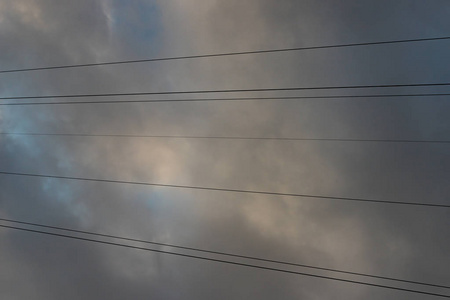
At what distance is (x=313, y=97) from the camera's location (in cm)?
1585

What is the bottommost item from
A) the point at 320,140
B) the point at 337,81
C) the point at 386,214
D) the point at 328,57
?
the point at 386,214

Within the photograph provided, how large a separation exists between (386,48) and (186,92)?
31.1 ft

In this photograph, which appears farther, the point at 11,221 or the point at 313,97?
the point at 11,221

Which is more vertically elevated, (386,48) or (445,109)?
(386,48)

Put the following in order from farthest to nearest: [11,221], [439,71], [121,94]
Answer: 1. [11,221]
2. [121,94]
3. [439,71]

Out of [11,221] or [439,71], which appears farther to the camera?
[11,221]

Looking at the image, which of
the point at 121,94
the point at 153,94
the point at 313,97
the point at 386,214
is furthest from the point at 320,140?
the point at 121,94

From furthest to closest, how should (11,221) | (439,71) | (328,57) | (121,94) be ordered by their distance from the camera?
(11,221), (121,94), (328,57), (439,71)

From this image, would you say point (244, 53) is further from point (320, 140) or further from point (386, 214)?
point (386, 214)

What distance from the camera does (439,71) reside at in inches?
595

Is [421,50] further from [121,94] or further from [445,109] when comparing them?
[121,94]

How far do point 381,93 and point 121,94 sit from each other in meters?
12.6

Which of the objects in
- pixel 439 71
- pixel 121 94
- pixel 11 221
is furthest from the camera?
pixel 11 221

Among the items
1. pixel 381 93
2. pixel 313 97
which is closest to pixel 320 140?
pixel 313 97
